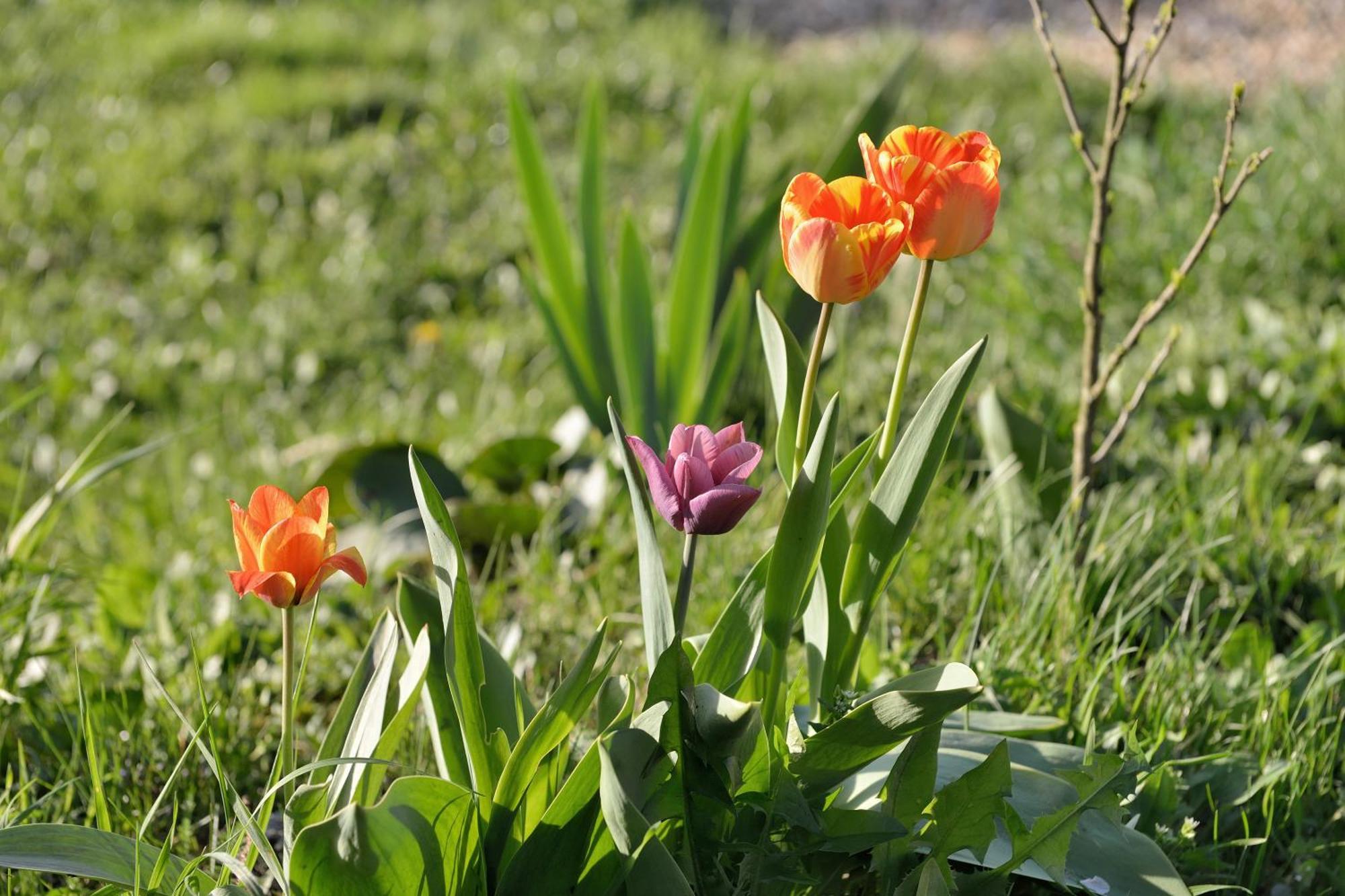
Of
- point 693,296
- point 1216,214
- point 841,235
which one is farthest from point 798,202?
point 693,296

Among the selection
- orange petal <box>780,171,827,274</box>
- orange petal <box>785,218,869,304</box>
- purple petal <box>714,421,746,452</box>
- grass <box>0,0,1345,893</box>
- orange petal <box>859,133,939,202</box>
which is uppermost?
orange petal <box>859,133,939,202</box>

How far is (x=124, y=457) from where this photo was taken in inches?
67.4

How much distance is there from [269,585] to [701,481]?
35cm

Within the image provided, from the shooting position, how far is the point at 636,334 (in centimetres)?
221

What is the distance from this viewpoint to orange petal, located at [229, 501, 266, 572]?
101 cm

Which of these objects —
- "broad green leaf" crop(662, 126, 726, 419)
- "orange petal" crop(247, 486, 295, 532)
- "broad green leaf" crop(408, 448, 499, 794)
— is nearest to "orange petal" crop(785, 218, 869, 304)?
"broad green leaf" crop(408, 448, 499, 794)

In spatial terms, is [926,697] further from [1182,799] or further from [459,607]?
[1182,799]

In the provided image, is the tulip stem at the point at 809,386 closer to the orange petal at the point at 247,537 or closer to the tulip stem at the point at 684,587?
the tulip stem at the point at 684,587

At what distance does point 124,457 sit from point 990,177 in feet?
4.10

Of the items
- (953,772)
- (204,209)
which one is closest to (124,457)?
(953,772)

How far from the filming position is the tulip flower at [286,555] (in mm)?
990

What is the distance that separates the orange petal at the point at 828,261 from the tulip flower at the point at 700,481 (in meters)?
0.14

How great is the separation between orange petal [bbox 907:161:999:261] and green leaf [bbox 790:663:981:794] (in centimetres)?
35

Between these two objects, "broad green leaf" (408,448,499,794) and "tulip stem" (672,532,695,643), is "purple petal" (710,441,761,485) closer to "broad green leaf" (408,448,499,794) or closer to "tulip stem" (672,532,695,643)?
"tulip stem" (672,532,695,643)
